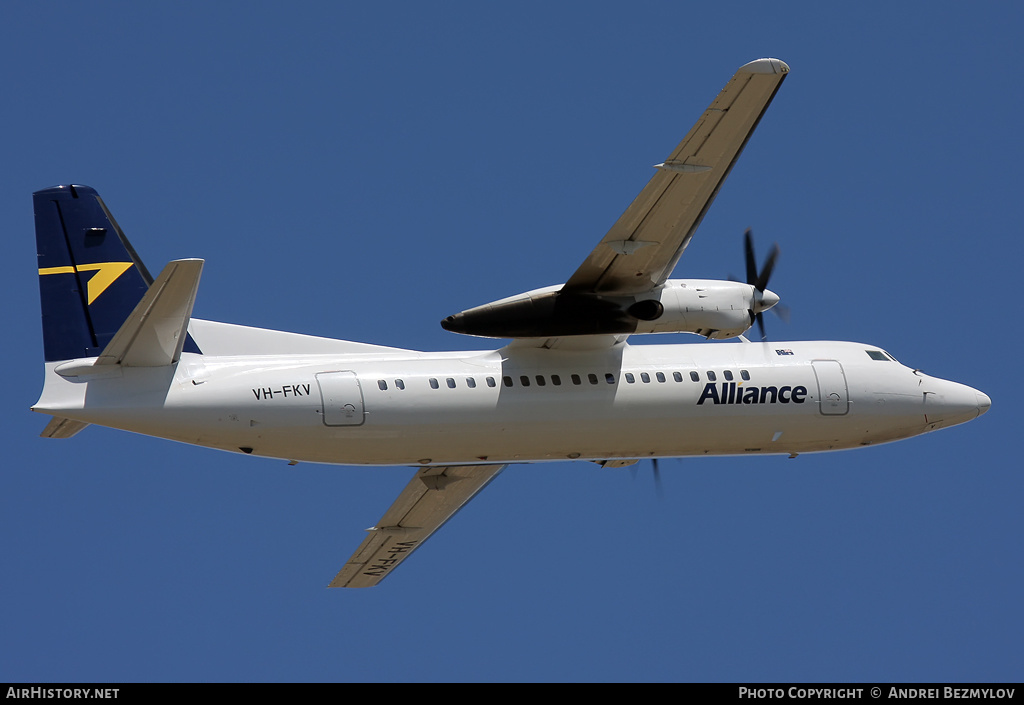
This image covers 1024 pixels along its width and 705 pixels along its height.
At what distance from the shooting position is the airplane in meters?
22.9

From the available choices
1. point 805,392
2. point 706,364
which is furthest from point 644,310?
point 805,392

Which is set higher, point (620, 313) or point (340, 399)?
point (620, 313)

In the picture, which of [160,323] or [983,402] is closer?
[160,323]

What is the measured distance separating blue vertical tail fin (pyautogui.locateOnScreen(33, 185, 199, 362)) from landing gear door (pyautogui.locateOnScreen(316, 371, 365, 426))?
245 cm

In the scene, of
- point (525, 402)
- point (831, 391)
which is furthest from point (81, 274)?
point (831, 391)

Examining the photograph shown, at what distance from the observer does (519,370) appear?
82.4 ft

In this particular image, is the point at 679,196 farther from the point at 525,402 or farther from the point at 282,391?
the point at 282,391

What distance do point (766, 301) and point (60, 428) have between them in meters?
12.4

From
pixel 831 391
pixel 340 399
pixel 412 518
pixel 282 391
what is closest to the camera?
pixel 282 391

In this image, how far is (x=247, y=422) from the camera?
23.3 metres

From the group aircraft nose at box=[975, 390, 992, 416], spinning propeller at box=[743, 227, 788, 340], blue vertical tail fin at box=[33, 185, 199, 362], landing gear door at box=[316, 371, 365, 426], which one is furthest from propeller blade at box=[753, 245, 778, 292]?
blue vertical tail fin at box=[33, 185, 199, 362]
